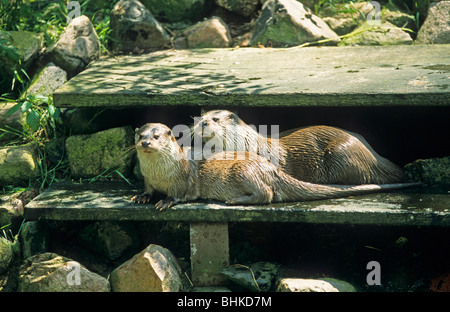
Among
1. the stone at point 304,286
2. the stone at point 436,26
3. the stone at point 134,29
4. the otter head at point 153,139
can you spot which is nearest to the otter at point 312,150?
the otter head at point 153,139

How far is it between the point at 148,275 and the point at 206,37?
329 cm

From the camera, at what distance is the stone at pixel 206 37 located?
6809 millimetres

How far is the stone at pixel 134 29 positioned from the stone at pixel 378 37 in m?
1.97

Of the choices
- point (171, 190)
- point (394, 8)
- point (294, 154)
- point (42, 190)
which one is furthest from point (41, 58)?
point (394, 8)

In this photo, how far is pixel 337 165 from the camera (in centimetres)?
469

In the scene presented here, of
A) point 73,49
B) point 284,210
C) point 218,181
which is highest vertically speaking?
point 73,49

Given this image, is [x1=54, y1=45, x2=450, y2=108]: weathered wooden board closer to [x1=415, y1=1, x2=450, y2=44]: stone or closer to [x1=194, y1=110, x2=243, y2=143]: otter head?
[x1=194, y1=110, x2=243, y2=143]: otter head

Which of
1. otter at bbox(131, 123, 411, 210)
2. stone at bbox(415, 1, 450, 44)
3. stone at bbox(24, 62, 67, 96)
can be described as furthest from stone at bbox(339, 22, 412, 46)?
stone at bbox(24, 62, 67, 96)

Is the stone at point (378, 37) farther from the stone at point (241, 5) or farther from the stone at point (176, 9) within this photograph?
the stone at point (176, 9)

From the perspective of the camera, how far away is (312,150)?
480 cm

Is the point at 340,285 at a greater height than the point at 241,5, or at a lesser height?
lesser

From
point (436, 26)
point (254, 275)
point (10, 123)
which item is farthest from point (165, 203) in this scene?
point (436, 26)

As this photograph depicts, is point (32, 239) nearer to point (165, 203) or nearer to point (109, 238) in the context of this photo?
point (109, 238)
